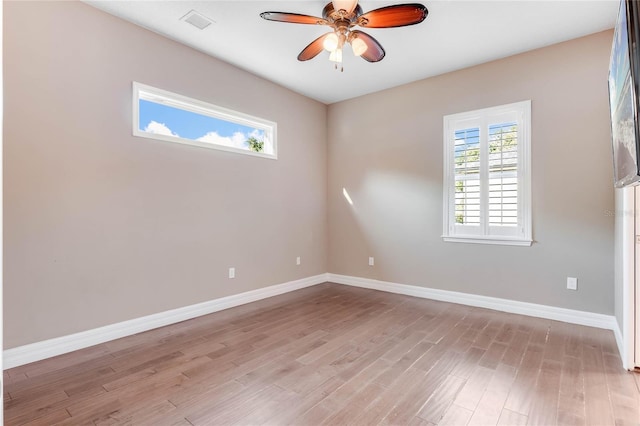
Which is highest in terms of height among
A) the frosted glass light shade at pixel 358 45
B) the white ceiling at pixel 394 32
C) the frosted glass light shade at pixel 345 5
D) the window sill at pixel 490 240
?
the white ceiling at pixel 394 32

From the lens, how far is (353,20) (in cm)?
282

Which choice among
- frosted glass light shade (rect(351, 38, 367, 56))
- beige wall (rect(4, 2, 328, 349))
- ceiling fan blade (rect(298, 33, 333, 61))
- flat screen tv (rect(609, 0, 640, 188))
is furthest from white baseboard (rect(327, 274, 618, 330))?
ceiling fan blade (rect(298, 33, 333, 61))

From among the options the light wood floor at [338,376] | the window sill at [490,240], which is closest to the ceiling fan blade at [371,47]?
the window sill at [490,240]

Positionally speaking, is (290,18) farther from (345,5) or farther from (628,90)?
(628,90)

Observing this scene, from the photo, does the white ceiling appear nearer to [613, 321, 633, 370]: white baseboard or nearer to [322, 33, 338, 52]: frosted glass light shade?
[322, 33, 338, 52]: frosted glass light shade

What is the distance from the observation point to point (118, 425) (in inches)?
77.8

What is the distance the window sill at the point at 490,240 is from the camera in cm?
383

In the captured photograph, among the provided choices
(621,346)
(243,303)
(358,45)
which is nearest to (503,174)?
(621,346)

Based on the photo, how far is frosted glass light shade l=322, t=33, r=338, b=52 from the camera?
2.88 metres

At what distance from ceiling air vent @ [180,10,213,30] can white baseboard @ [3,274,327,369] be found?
2859 millimetres

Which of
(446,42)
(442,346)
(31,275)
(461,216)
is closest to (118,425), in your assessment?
(31,275)

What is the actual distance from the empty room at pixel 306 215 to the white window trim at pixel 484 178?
2 cm

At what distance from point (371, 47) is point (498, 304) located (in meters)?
3.14

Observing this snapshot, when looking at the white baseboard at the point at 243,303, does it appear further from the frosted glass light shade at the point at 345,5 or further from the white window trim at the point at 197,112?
the frosted glass light shade at the point at 345,5
